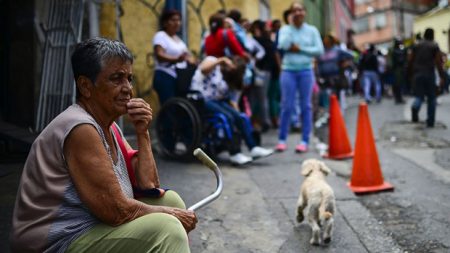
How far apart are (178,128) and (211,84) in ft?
2.05

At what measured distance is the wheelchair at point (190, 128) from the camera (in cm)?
587

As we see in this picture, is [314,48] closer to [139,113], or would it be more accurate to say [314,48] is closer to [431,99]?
[431,99]

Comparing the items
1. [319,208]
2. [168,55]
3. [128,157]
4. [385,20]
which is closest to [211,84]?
[168,55]

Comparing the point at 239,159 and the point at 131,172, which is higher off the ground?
the point at 131,172

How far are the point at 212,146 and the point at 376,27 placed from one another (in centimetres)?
4715

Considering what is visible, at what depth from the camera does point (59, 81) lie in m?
4.64

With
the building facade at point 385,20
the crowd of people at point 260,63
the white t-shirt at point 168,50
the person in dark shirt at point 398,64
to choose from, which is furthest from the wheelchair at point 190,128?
the building facade at point 385,20

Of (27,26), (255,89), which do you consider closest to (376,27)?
(255,89)

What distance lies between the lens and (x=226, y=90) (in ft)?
19.9

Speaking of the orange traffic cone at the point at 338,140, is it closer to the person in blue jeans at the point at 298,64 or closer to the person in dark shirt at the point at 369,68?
the person in blue jeans at the point at 298,64

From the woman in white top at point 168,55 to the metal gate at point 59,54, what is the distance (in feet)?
4.14

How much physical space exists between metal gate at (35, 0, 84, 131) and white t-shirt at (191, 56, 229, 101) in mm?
1501

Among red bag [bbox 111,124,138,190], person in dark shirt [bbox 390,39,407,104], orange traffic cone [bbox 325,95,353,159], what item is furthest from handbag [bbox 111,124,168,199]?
person in dark shirt [bbox 390,39,407,104]

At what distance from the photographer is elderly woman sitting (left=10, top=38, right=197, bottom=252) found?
206cm
